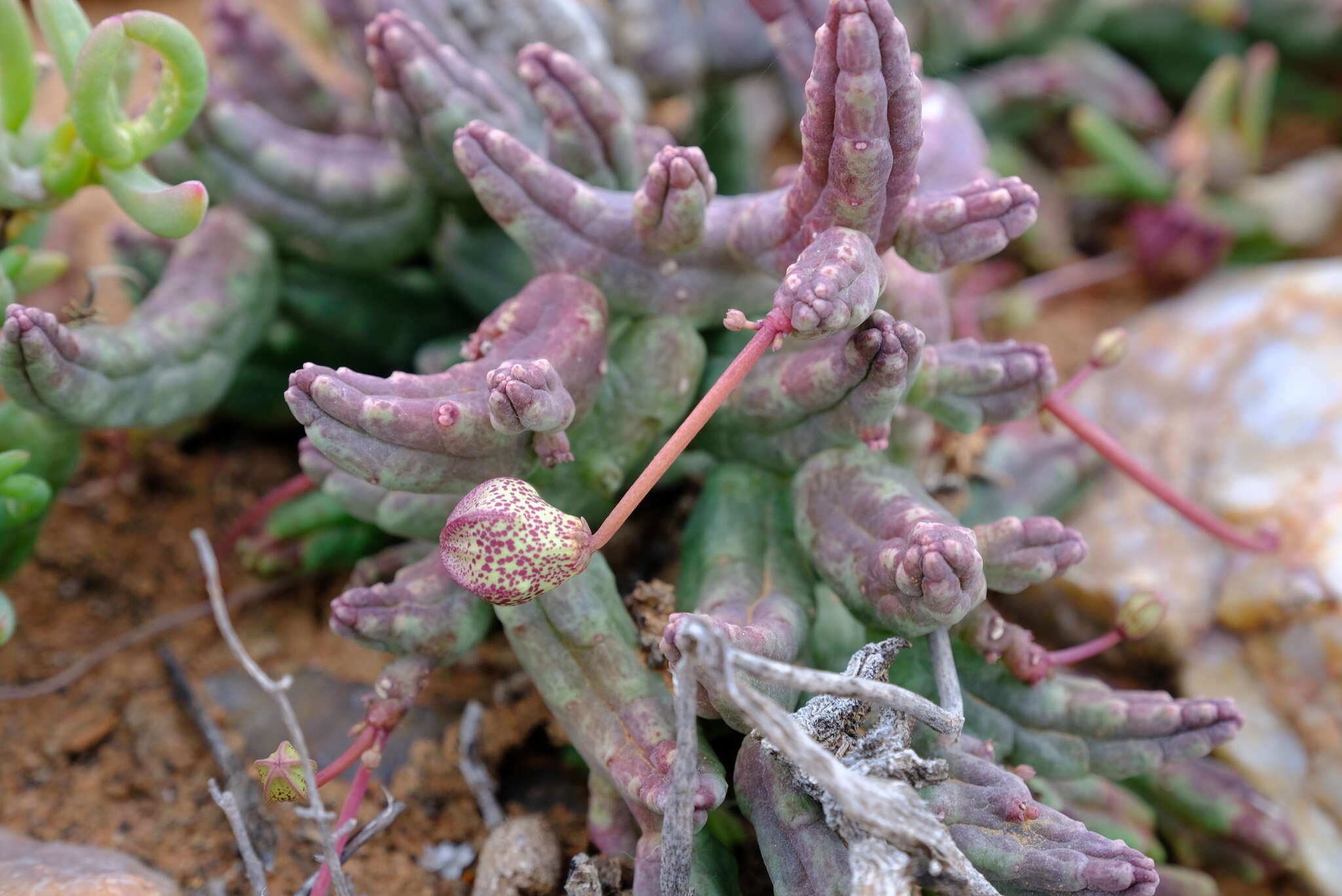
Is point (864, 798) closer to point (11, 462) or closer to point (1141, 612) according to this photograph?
point (1141, 612)

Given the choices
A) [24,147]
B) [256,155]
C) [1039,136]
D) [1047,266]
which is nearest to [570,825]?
[256,155]

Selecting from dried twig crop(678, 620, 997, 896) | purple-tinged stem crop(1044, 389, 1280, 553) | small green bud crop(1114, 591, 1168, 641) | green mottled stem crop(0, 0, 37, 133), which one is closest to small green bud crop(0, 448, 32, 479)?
green mottled stem crop(0, 0, 37, 133)

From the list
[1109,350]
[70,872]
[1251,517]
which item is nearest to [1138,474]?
[1109,350]

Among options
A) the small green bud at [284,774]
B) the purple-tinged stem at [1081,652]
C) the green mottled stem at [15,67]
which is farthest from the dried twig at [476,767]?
the green mottled stem at [15,67]

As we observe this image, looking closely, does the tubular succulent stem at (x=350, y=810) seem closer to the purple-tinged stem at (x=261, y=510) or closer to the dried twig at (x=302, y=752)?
the dried twig at (x=302, y=752)

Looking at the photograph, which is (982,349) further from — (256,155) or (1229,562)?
(256,155)

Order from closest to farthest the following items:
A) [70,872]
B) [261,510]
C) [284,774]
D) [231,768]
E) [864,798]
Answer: [864,798] < [284,774] < [70,872] < [231,768] < [261,510]
